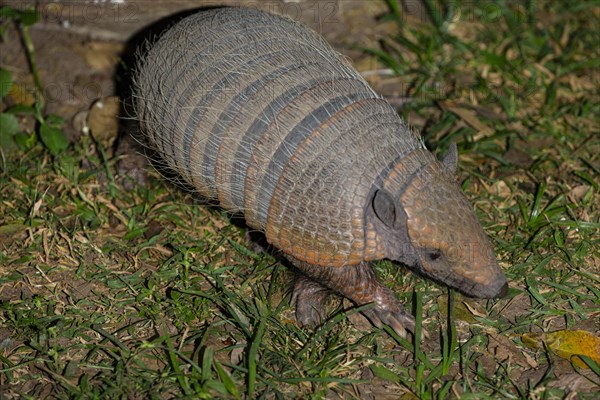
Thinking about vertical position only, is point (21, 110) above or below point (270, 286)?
above

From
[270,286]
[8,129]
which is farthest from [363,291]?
[8,129]

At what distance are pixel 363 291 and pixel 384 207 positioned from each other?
0.76 m

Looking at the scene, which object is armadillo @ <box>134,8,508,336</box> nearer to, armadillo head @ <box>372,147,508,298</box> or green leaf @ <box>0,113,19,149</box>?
armadillo head @ <box>372,147,508,298</box>

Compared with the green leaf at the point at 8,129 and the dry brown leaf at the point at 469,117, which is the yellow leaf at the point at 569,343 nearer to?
the dry brown leaf at the point at 469,117

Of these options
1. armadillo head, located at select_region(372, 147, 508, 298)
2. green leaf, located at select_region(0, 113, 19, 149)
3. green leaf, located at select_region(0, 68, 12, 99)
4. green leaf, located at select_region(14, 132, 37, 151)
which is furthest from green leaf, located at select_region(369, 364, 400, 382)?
green leaf, located at select_region(0, 68, 12, 99)

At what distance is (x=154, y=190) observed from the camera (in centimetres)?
608

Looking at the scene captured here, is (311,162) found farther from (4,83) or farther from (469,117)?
(4,83)

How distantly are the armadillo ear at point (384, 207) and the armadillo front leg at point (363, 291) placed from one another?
56 centimetres

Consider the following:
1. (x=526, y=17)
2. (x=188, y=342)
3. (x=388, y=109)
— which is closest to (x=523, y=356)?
(x=388, y=109)

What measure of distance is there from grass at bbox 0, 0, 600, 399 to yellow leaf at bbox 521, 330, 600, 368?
0.06 metres

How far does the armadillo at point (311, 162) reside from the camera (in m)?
4.34

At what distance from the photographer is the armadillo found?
4336 mm

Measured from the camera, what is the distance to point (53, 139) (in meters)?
6.34

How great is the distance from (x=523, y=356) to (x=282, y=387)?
1.55 meters
